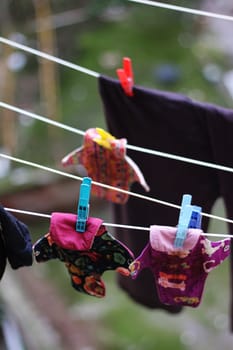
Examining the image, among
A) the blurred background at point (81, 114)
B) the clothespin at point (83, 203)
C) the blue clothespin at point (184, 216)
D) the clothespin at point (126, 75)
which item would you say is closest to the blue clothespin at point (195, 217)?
the blue clothespin at point (184, 216)

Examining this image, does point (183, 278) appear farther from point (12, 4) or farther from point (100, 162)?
point (12, 4)

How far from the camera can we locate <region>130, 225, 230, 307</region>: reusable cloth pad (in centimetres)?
81

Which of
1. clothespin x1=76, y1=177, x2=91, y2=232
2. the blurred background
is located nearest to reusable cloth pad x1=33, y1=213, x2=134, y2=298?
clothespin x1=76, y1=177, x2=91, y2=232

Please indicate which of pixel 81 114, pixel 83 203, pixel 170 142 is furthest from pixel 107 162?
pixel 81 114

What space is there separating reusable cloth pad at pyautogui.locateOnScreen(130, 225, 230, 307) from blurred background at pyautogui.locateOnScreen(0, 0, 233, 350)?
82 cm

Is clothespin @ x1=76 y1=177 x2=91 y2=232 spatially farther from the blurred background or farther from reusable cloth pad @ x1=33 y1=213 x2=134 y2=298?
the blurred background

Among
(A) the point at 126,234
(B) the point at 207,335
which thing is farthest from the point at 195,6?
(A) the point at 126,234

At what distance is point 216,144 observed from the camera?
0.97 m

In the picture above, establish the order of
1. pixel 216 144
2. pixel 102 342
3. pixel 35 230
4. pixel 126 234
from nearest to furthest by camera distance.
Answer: pixel 216 144 → pixel 126 234 → pixel 102 342 → pixel 35 230

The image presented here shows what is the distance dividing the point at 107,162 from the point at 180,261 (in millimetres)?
223

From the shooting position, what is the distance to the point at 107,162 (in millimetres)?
1004

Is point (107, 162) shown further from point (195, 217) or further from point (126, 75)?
point (195, 217)

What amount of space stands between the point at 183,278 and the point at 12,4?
1.81 meters

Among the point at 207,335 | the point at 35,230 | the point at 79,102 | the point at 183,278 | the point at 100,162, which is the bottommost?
the point at 207,335
